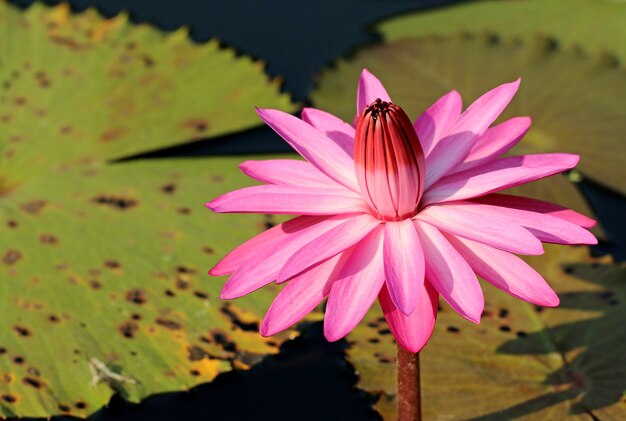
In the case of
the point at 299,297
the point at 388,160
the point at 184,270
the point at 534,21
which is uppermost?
the point at 534,21

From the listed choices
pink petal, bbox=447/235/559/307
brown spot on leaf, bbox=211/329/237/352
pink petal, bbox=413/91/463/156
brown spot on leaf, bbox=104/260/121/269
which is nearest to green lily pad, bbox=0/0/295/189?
brown spot on leaf, bbox=104/260/121/269

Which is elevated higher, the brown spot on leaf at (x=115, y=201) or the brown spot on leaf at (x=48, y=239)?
the brown spot on leaf at (x=115, y=201)

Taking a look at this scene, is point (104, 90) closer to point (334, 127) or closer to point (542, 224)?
point (334, 127)

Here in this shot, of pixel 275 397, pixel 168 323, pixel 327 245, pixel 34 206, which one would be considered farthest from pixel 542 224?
pixel 34 206

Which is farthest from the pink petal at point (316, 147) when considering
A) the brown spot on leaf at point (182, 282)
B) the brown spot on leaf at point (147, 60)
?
the brown spot on leaf at point (147, 60)

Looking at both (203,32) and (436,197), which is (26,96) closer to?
(203,32)

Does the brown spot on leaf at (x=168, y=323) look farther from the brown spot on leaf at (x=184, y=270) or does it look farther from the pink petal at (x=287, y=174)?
the pink petal at (x=287, y=174)
